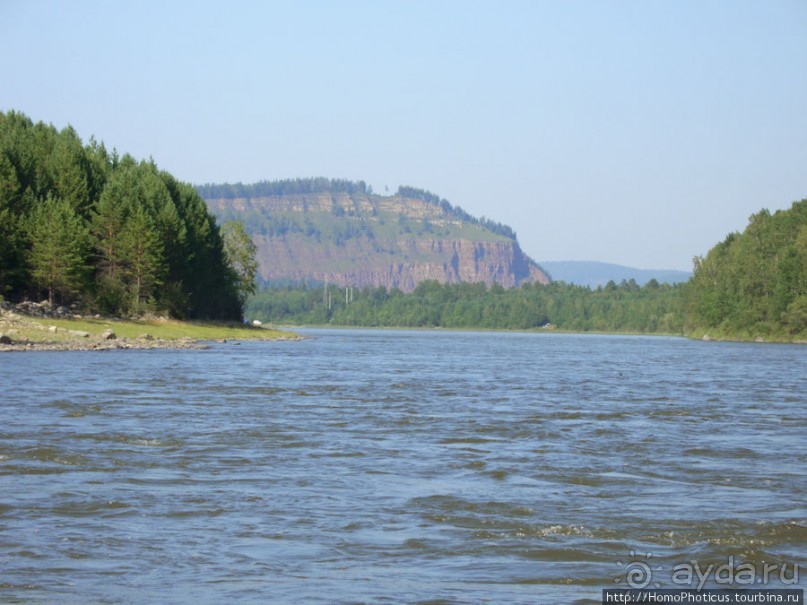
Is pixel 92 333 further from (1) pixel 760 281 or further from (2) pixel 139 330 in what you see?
(1) pixel 760 281

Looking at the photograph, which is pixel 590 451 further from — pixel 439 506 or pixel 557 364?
pixel 557 364

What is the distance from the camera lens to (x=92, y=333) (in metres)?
74.3

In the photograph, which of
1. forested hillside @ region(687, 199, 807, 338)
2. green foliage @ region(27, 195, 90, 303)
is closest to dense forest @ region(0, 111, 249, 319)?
green foliage @ region(27, 195, 90, 303)

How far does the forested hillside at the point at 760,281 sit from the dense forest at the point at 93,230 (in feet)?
219

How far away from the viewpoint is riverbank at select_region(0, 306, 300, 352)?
64.6 meters

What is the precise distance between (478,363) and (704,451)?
43488 millimetres

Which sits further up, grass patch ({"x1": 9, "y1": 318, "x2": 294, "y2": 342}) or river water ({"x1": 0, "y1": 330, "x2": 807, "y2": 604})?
grass patch ({"x1": 9, "y1": 318, "x2": 294, "y2": 342})


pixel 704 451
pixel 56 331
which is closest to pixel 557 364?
pixel 56 331

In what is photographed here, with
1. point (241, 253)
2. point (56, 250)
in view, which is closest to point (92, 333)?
point (56, 250)

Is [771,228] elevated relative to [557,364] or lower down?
elevated

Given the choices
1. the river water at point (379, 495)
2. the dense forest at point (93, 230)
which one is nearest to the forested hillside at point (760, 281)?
the dense forest at point (93, 230)

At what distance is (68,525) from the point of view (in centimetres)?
1477

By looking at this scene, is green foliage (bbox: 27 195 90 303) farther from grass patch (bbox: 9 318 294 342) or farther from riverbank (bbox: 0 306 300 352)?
grass patch (bbox: 9 318 294 342)

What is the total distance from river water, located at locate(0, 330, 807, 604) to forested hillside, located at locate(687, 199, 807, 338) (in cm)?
9389
